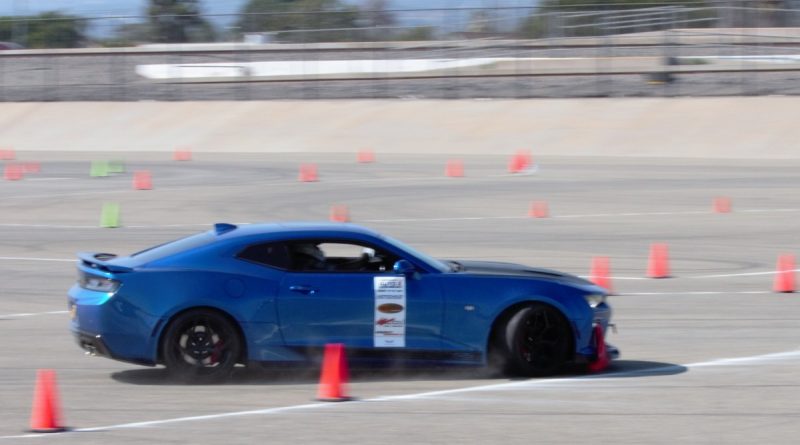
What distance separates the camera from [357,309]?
28.9 ft

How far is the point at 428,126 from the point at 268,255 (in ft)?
98.3

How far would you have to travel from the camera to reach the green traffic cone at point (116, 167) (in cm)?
3112

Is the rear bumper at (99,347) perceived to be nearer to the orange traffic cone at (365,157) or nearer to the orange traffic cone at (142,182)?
the orange traffic cone at (142,182)

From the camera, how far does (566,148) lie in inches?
1373

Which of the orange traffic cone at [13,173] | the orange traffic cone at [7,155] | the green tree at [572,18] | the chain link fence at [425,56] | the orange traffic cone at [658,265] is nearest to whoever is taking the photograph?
the orange traffic cone at [658,265]

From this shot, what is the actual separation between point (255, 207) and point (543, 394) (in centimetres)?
1477

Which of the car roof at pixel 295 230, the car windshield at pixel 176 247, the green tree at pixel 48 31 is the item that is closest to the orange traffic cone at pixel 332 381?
the car roof at pixel 295 230

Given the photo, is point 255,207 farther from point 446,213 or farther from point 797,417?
point 797,417

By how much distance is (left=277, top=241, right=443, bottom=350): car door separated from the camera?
8.81 meters

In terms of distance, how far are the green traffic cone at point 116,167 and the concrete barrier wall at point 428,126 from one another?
6179mm

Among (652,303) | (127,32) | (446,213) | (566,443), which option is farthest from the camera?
(127,32)

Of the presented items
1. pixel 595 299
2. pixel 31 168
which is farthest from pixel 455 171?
pixel 595 299

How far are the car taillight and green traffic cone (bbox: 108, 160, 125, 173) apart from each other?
74.2 feet

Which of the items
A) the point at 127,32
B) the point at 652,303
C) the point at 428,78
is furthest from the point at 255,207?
the point at 127,32
